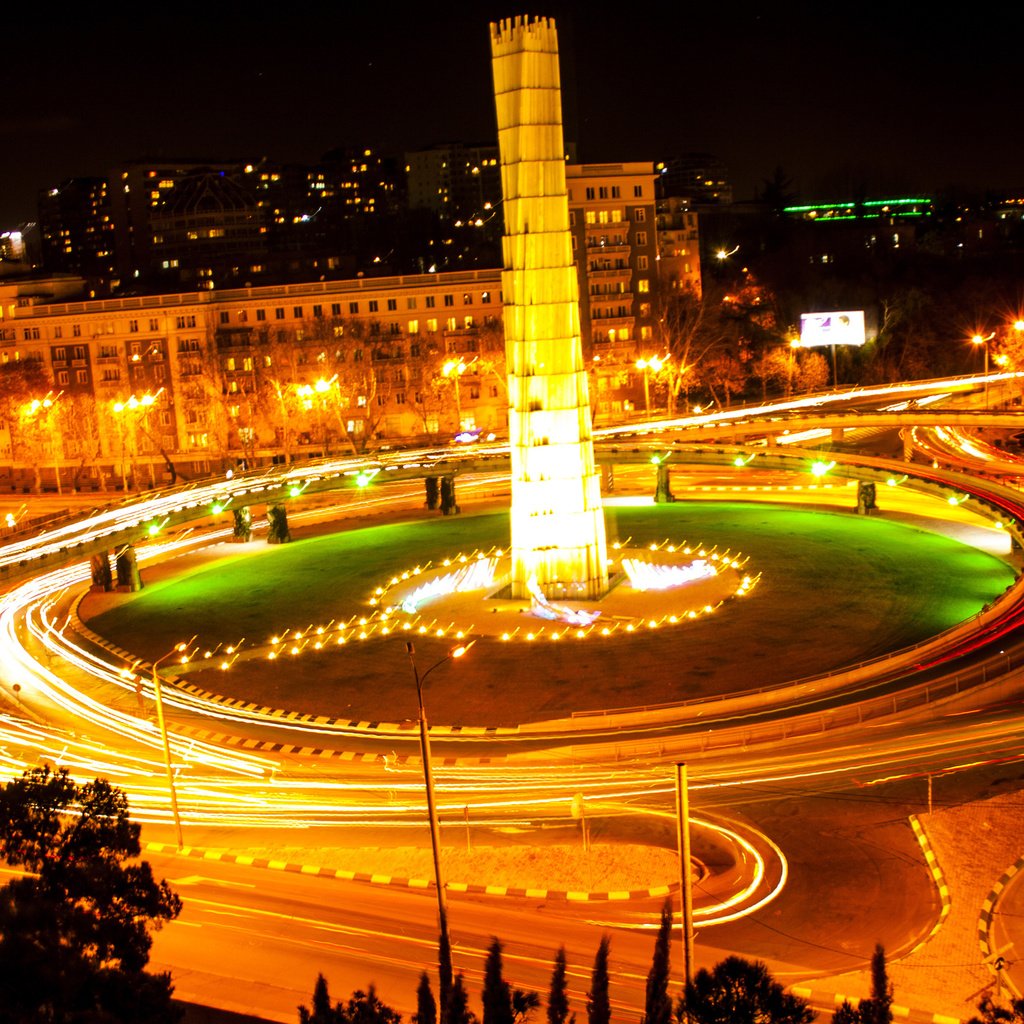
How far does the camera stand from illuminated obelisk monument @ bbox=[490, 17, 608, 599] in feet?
157

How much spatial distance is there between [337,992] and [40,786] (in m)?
6.50

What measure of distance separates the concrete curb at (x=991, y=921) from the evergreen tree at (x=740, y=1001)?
24.1 ft

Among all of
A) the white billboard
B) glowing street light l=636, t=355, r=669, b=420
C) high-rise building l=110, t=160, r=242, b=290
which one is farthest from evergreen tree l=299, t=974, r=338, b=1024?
high-rise building l=110, t=160, r=242, b=290

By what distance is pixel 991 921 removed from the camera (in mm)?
23578

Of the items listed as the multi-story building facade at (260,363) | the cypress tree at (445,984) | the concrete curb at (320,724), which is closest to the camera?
the cypress tree at (445,984)

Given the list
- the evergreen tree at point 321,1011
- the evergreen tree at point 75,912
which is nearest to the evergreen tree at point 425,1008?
the evergreen tree at point 321,1011

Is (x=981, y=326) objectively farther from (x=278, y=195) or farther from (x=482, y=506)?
(x=278, y=195)

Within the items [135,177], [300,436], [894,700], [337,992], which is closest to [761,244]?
[300,436]

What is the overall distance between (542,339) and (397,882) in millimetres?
27028

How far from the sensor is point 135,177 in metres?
179

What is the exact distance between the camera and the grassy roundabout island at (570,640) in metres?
40.4

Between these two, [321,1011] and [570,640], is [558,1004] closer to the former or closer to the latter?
[321,1011]

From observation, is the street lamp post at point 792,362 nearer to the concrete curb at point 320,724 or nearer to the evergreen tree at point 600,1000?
the concrete curb at point 320,724

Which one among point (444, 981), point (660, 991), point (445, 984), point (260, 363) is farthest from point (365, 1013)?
point (260, 363)
